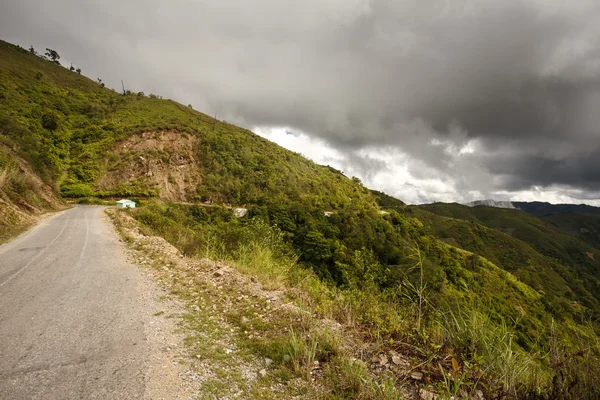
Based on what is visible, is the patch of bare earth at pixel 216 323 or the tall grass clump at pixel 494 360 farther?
the patch of bare earth at pixel 216 323

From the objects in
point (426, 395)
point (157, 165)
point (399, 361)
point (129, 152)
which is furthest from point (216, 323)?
point (129, 152)

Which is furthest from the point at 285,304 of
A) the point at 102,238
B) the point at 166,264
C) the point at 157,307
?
the point at 102,238

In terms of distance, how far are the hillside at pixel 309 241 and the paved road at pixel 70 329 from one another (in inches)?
81.0

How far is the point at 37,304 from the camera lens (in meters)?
4.69

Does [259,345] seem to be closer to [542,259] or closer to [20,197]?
[20,197]

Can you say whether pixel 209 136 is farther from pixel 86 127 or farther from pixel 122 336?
pixel 122 336

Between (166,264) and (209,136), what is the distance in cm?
4576

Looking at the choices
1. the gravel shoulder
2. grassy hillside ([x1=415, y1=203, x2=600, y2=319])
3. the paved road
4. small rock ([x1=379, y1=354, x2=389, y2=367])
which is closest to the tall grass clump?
small rock ([x1=379, y1=354, x2=389, y2=367])

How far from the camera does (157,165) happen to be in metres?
38.0

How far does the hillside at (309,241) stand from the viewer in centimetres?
288

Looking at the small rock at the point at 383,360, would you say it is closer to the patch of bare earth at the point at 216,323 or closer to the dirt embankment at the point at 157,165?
the patch of bare earth at the point at 216,323

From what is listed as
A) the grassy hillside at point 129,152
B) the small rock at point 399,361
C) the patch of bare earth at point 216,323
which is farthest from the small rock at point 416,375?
the grassy hillside at point 129,152

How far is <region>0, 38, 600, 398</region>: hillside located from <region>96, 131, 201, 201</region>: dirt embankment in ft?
0.71

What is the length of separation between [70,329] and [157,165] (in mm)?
39223
